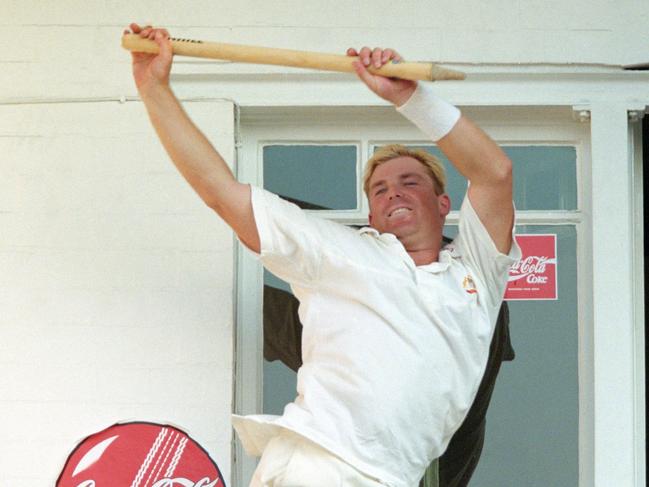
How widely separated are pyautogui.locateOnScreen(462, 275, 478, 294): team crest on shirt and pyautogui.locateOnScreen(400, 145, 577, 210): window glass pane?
1.02 m

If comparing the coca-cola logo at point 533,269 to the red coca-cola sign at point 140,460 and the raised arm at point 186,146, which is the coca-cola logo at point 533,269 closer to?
the red coca-cola sign at point 140,460

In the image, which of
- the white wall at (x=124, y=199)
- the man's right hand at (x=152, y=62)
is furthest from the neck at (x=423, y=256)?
the white wall at (x=124, y=199)

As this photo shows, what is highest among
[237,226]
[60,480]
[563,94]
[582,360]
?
[563,94]

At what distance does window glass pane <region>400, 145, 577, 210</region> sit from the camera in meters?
5.30

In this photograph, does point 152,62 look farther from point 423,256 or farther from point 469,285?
point 469,285

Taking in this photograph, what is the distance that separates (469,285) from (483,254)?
93 mm

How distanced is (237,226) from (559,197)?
58.5 inches

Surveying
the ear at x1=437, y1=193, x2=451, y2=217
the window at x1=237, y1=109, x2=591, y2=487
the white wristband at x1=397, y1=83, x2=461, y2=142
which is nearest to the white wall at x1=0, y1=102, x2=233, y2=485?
the window at x1=237, y1=109, x2=591, y2=487

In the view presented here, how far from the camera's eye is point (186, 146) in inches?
163

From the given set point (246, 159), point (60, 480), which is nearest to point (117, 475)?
point (60, 480)

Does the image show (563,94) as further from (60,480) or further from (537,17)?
(60,480)

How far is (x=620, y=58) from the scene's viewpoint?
516cm

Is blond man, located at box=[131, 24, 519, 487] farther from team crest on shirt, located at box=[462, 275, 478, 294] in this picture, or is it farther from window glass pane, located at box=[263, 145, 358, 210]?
window glass pane, located at box=[263, 145, 358, 210]

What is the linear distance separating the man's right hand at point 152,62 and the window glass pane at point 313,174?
1.18 meters
